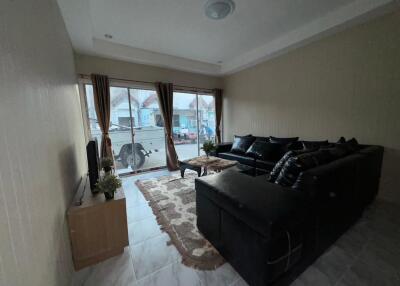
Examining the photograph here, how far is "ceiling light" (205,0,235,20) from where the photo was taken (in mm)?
2211

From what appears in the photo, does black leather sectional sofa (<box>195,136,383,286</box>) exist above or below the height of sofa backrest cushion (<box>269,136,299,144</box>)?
below

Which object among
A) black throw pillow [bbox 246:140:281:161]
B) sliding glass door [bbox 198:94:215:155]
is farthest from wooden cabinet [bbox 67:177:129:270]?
sliding glass door [bbox 198:94:215:155]

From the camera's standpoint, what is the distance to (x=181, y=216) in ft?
7.18

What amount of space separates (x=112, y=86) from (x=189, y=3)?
2365 millimetres

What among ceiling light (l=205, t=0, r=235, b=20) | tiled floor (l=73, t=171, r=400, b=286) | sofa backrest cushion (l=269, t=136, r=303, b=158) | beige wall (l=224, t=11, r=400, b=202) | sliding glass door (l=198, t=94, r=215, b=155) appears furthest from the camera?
sliding glass door (l=198, t=94, r=215, b=155)

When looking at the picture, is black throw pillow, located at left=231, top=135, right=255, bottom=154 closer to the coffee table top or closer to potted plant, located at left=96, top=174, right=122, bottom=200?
the coffee table top

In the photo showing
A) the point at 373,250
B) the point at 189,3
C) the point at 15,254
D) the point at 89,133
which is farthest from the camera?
the point at 89,133

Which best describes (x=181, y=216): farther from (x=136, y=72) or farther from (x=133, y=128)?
(x=136, y=72)

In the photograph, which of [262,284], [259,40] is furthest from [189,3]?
[262,284]

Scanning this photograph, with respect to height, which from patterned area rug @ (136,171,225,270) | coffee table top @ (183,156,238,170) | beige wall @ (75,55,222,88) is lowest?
patterned area rug @ (136,171,225,270)

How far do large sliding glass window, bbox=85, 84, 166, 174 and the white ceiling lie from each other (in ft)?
2.62

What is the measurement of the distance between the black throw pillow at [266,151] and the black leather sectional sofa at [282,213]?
143cm

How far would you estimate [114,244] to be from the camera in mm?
1599

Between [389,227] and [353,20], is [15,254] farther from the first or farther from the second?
[353,20]
